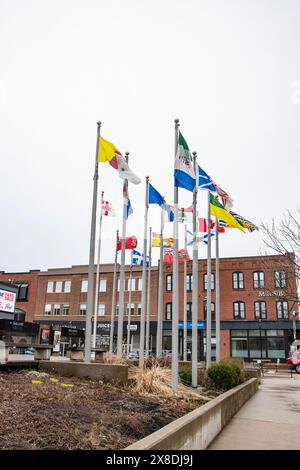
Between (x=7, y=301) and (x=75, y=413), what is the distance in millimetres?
29490

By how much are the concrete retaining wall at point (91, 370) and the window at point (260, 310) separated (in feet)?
137

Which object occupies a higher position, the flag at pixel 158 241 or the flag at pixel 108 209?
the flag at pixel 108 209

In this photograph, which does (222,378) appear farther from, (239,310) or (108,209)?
(239,310)

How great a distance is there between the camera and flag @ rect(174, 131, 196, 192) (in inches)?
518

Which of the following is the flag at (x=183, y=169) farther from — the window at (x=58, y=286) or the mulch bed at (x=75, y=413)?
the window at (x=58, y=286)

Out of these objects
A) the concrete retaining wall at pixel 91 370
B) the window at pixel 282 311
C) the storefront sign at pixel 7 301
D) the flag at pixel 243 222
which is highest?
the flag at pixel 243 222

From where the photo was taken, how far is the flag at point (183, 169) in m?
13.2

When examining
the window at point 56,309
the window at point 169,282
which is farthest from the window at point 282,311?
the window at point 56,309

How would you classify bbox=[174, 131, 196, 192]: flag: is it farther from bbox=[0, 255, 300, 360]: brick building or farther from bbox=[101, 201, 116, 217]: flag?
bbox=[0, 255, 300, 360]: brick building

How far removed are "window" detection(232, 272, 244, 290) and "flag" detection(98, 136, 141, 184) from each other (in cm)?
3896
